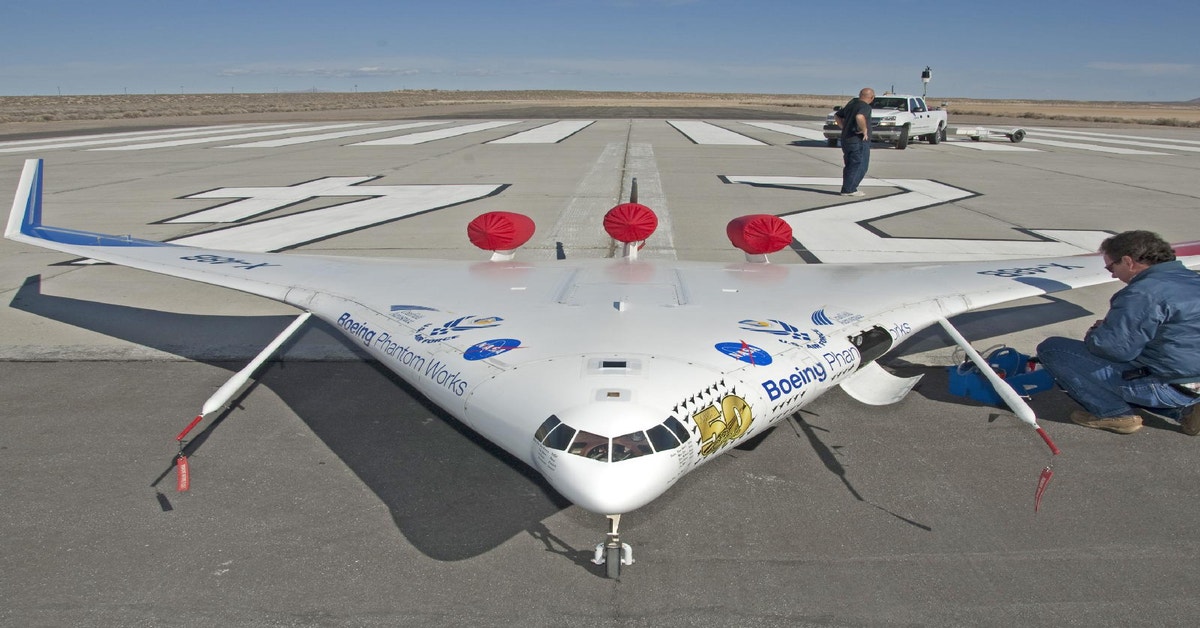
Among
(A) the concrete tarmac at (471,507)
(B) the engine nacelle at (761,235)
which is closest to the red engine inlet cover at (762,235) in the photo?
(B) the engine nacelle at (761,235)

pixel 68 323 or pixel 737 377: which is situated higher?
pixel 737 377

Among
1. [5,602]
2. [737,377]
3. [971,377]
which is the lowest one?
[5,602]

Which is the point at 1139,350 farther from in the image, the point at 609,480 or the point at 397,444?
the point at 397,444

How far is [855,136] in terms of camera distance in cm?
2038

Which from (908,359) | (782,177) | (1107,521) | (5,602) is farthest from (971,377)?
(782,177)

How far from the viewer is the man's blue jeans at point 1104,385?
6816 mm

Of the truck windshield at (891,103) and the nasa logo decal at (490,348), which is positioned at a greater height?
the truck windshield at (891,103)

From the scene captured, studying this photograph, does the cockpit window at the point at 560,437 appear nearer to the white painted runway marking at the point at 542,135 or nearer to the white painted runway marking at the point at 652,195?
the white painted runway marking at the point at 652,195

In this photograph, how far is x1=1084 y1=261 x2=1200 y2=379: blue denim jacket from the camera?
6.50 meters

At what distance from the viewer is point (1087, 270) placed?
905 centimetres

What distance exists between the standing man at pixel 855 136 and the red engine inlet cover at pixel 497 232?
42.2ft

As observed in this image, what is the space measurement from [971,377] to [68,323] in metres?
11.7

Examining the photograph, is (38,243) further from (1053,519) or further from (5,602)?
(1053,519)

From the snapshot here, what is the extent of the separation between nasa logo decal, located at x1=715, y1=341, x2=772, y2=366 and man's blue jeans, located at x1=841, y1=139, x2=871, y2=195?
16.7 meters
